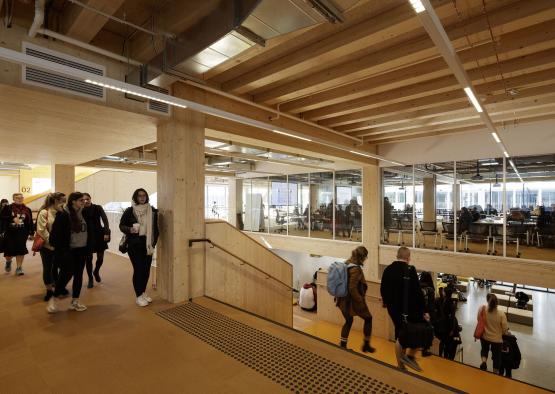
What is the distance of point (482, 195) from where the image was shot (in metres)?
10.0

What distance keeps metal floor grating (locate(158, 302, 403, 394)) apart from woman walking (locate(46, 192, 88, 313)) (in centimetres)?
115

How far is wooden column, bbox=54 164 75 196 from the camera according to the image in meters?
8.25

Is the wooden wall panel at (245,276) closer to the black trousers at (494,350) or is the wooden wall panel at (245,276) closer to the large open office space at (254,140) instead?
the large open office space at (254,140)

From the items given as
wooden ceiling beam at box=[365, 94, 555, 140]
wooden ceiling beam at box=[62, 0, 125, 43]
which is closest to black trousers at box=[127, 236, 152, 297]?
wooden ceiling beam at box=[62, 0, 125, 43]

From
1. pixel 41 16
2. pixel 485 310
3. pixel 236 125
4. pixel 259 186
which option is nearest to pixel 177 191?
pixel 236 125

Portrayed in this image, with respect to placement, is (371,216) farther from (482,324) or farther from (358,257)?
(358,257)

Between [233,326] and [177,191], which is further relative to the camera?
[177,191]

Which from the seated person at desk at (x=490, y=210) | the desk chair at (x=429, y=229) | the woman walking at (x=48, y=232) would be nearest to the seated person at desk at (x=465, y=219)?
the desk chair at (x=429, y=229)

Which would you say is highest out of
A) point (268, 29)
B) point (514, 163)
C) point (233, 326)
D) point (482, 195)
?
point (268, 29)

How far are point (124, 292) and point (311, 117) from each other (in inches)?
181

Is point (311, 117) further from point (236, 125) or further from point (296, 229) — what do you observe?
point (296, 229)

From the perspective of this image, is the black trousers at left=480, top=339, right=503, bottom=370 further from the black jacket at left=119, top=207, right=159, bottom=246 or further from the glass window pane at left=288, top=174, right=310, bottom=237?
the glass window pane at left=288, top=174, right=310, bottom=237

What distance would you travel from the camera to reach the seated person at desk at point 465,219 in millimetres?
8023

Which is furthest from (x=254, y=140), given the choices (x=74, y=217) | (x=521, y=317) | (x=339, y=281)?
(x=521, y=317)
